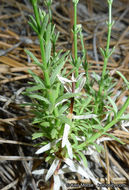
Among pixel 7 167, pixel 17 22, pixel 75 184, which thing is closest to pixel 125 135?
pixel 75 184

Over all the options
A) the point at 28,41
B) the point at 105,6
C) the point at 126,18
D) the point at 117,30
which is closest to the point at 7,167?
the point at 28,41

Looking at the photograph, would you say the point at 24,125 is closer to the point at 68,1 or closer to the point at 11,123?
the point at 11,123

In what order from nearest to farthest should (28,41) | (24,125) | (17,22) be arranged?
(24,125) < (28,41) < (17,22)

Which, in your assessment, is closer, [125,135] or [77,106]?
[77,106]

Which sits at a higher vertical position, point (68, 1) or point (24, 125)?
point (68, 1)

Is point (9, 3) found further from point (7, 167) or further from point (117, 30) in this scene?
point (7, 167)

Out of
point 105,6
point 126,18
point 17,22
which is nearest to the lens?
point 17,22

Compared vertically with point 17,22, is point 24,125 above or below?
below

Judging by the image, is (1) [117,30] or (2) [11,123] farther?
(1) [117,30]

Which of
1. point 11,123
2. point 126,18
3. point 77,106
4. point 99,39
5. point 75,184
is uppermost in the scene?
point 126,18
